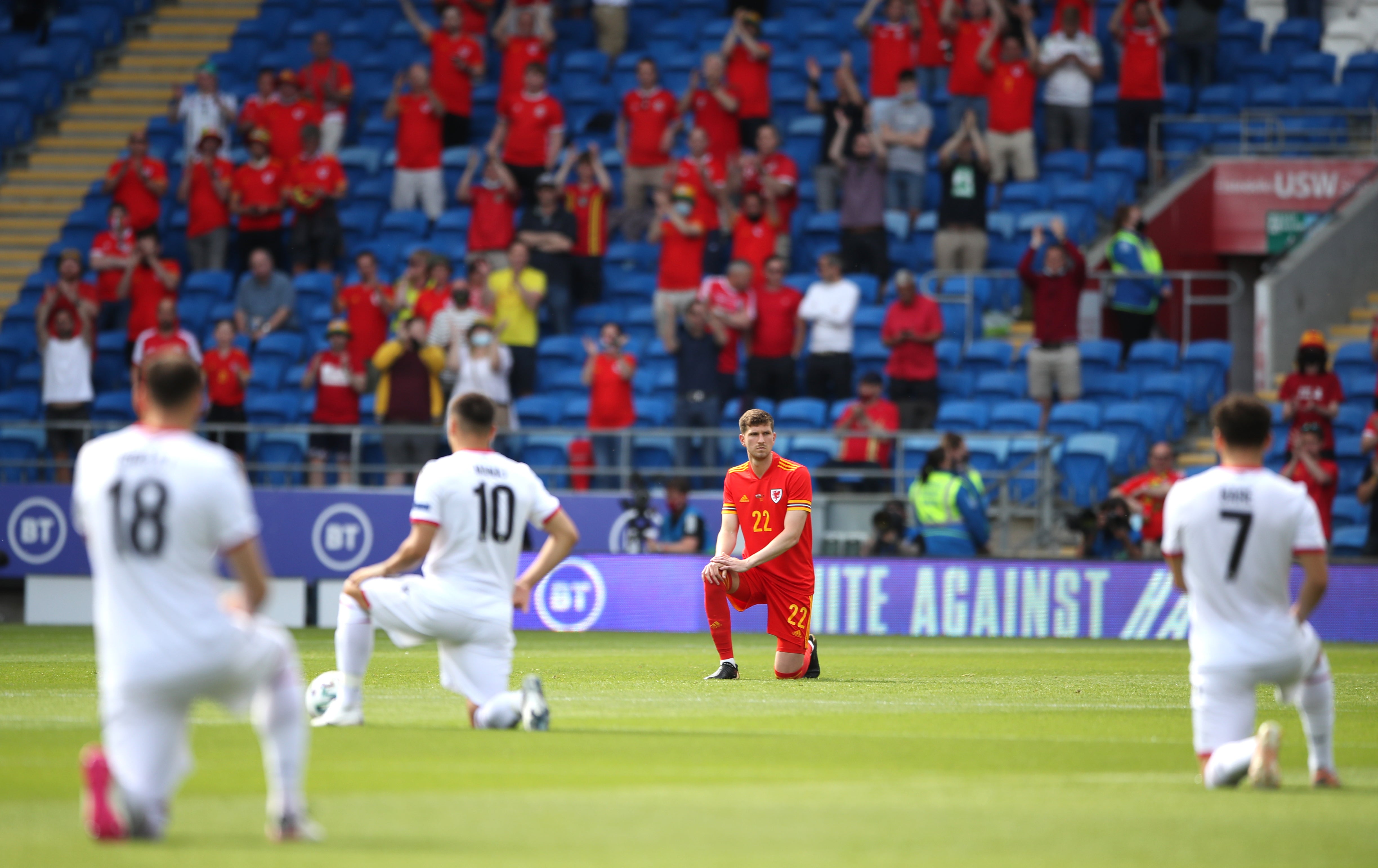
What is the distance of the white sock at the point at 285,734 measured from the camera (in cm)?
626

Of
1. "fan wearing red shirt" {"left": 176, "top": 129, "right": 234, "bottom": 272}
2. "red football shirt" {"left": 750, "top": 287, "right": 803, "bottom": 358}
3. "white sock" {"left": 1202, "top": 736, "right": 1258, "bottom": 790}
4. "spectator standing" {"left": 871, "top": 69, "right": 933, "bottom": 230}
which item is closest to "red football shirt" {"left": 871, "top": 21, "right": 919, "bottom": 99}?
"spectator standing" {"left": 871, "top": 69, "right": 933, "bottom": 230}

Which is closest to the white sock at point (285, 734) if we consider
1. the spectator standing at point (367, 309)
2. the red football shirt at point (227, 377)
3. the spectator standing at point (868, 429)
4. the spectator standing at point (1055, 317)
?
the spectator standing at point (868, 429)

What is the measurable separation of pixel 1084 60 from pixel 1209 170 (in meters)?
2.34

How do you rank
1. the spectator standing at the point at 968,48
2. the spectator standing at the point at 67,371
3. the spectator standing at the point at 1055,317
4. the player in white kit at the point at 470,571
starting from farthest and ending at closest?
the spectator standing at the point at 968,48, the spectator standing at the point at 67,371, the spectator standing at the point at 1055,317, the player in white kit at the point at 470,571

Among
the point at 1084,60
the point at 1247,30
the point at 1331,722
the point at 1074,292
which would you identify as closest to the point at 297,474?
the point at 1074,292

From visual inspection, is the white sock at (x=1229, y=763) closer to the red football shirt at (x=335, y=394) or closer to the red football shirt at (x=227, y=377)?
the red football shirt at (x=335, y=394)

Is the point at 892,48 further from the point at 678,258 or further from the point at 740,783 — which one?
the point at 740,783

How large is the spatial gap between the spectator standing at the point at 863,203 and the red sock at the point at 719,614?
11.7 m

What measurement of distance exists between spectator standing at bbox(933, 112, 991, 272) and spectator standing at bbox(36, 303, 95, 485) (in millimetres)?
11109

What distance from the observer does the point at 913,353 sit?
75.4 ft

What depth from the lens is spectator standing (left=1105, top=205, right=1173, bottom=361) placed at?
23.6 m

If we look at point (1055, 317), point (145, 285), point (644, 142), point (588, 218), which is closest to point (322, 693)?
point (1055, 317)

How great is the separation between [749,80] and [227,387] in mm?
8062

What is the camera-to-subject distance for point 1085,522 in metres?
20.5
